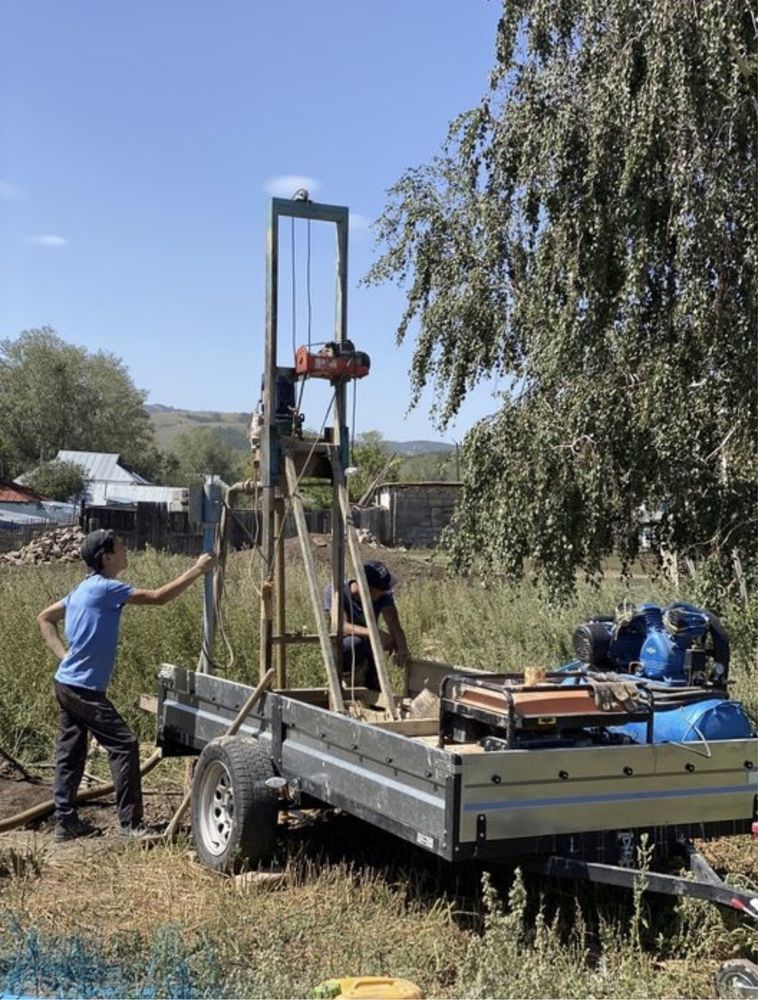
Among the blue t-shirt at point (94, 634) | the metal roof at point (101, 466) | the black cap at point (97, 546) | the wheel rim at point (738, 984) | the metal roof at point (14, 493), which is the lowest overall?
the wheel rim at point (738, 984)

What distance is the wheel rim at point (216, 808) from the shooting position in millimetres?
5703

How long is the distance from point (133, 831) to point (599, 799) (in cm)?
281

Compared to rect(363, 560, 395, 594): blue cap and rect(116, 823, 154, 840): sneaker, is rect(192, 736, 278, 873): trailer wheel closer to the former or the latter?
rect(116, 823, 154, 840): sneaker

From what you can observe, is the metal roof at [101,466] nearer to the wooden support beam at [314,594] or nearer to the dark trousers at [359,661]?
the dark trousers at [359,661]

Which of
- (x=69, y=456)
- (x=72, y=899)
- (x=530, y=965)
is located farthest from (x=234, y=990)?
(x=69, y=456)

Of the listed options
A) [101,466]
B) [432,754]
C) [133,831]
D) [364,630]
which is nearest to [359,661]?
[364,630]

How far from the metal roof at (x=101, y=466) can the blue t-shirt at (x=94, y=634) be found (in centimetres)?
6062

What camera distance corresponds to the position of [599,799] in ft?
15.3

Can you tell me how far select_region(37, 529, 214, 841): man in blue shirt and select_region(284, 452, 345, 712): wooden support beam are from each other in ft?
2.10

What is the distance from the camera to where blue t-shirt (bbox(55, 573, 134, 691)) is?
21.5 feet

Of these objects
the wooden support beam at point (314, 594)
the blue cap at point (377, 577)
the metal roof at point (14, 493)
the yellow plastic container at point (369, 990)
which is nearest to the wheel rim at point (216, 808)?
the wooden support beam at point (314, 594)

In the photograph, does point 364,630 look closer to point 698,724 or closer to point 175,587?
point 175,587

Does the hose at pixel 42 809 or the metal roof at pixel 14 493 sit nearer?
the hose at pixel 42 809

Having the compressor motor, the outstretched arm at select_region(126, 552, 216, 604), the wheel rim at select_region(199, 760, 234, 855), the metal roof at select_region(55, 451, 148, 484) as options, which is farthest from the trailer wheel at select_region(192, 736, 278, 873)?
the metal roof at select_region(55, 451, 148, 484)
